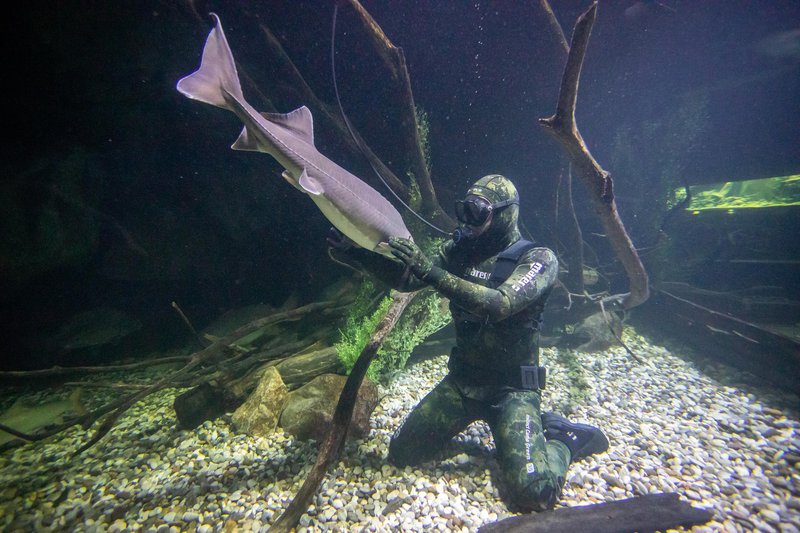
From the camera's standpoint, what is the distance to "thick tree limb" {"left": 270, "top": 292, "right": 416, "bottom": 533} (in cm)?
290

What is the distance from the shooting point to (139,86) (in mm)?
6262

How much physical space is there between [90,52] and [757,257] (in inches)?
661

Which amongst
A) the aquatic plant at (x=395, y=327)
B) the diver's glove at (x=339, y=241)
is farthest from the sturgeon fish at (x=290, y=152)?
the aquatic plant at (x=395, y=327)

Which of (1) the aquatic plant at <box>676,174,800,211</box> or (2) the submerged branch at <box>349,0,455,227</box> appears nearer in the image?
(2) the submerged branch at <box>349,0,455,227</box>

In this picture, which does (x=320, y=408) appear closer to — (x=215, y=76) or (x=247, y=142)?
(x=247, y=142)

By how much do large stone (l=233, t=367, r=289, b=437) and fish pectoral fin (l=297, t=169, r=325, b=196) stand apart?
3.64 meters

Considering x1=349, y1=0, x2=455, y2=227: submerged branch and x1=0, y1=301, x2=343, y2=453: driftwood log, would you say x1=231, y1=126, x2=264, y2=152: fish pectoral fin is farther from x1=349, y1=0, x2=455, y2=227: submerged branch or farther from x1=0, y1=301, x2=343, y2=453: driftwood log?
x1=349, y1=0, x2=455, y2=227: submerged branch

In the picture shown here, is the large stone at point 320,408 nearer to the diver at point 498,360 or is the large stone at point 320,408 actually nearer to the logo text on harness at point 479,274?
the diver at point 498,360

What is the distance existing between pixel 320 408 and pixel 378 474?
116 centimetres

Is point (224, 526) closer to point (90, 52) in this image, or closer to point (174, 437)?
point (174, 437)

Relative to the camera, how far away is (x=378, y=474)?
358cm

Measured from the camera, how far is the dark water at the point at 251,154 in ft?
19.6

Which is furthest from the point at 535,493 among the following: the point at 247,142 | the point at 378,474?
the point at 247,142

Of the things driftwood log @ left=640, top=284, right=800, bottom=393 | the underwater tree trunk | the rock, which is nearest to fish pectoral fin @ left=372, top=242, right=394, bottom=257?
the underwater tree trunk
